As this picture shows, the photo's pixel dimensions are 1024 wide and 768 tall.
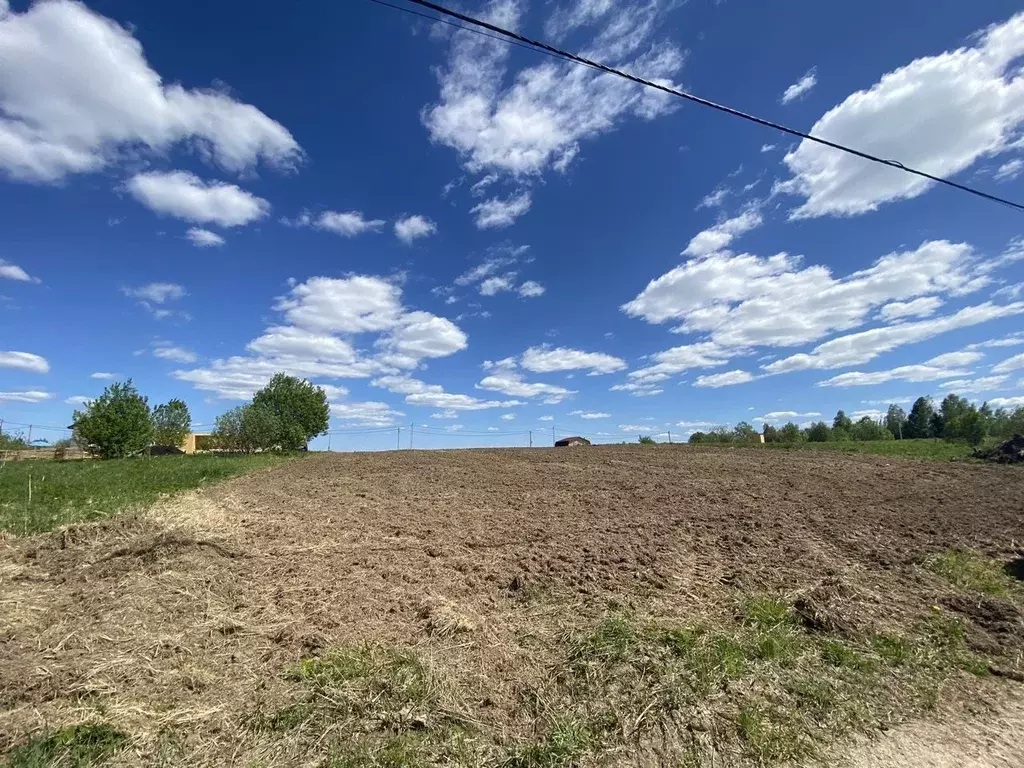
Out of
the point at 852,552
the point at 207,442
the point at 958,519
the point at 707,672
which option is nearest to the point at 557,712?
the point at 707,672

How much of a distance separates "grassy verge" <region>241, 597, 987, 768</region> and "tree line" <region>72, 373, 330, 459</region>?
1637 inches

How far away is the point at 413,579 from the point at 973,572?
7.05 meters

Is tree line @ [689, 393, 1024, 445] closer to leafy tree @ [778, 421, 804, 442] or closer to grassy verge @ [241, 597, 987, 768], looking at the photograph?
leafy tree @ [778, 421, 804, 442]

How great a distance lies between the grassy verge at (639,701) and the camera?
3221 mm

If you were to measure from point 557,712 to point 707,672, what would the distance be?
4.17 ft

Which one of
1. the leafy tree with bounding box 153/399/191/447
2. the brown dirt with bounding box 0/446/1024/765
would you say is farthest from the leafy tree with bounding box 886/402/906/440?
the leafy tree with bounding box 153/399/191/447

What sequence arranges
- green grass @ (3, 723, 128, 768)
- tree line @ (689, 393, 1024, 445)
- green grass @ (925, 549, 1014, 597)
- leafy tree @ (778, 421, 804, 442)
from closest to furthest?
1. green grass @ (3, 723, 128, 768)
2. green grass @ (925, 549, 1014, 597)
3. tree line @ (689, 393, 1024, 445)
4. leafy tree @ (778, 421, 804, 442)

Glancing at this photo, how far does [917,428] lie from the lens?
222 feet

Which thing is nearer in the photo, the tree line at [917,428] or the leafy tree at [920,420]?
the tree line at [917,428]

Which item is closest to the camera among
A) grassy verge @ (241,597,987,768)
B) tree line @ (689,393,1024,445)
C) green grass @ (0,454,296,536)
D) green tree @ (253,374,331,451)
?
grassy verge @ (241,597,987,768)

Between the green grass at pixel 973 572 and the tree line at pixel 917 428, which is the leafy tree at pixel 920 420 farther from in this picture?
the green grass at pixel 973 572

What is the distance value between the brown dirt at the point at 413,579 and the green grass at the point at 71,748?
13 centimetres

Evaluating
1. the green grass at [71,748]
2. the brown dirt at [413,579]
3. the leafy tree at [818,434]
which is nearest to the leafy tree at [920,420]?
the leafy tree at [818,434]

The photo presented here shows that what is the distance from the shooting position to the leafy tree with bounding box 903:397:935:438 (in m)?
66.1
